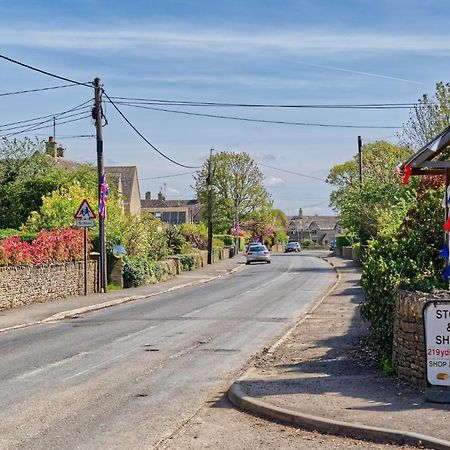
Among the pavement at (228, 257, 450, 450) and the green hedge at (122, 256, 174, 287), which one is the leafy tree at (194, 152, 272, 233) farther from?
the pavement at (228, 257, 450, 450)

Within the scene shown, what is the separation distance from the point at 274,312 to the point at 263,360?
9633mm

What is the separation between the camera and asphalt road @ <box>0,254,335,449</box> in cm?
913

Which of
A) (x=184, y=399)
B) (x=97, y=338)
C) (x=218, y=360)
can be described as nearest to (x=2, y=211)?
(x=97, y=338)

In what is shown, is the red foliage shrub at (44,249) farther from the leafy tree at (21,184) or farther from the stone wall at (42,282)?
the leafy tree at (21,184)

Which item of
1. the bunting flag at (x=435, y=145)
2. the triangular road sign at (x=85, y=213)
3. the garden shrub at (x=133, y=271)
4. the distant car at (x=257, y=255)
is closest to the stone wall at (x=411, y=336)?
the bunting flag at (x=435, y=145)

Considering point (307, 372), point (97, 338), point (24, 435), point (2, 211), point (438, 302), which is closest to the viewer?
point (24, 435)

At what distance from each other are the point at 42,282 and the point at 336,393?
17.8 m

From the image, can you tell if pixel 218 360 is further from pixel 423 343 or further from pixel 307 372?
pixel 423 343

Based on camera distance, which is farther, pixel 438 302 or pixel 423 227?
pixel 423 227

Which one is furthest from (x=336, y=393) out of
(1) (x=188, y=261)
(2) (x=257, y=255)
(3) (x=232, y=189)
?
(3) (x=232, y=189)

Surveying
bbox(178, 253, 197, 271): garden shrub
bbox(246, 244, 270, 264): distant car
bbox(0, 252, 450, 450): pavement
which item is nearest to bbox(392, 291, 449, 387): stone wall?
bbox(0, 252, 450, 450): pavement

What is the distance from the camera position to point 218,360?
47.1 ft

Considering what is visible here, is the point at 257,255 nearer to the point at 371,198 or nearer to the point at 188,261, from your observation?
the point at 188,261

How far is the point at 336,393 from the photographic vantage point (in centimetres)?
1032
